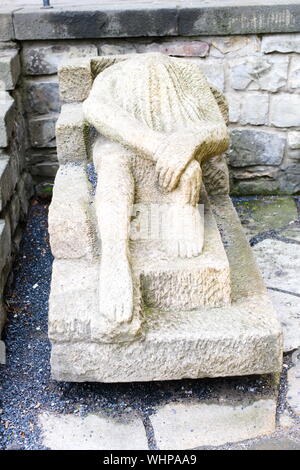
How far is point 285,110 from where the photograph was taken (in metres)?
3.97

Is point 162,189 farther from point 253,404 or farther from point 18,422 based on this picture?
point 18,422

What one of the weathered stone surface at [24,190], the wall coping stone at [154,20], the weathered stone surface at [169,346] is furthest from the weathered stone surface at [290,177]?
the weathered stone surface at [169,346]

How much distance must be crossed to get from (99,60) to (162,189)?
42.0 inches

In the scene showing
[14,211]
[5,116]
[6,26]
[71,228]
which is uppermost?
[6,26]

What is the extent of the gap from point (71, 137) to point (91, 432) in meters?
1.44

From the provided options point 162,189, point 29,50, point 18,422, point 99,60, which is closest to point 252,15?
point 99,60

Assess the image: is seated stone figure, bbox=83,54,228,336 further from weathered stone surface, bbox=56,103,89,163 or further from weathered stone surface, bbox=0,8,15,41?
weathered stone surface, bbox=0,8,15,41

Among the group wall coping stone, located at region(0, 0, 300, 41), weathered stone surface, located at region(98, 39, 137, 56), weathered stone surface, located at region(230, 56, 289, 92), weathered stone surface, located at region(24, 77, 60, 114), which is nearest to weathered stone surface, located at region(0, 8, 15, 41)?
wall coping stone, located at region(0, 0, 300, 41)

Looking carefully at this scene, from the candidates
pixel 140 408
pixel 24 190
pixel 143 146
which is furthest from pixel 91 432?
pixel 24 190

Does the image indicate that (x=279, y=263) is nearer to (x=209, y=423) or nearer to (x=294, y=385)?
(x=294, y=385)

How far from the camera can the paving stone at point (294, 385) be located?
241 centimetres

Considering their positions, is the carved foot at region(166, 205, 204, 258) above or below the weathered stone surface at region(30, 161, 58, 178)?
above

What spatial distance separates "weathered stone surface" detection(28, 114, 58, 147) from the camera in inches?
162

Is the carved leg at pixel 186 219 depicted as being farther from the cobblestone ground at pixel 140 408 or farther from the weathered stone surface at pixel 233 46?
the weathered stone surface at pixel 233 46
